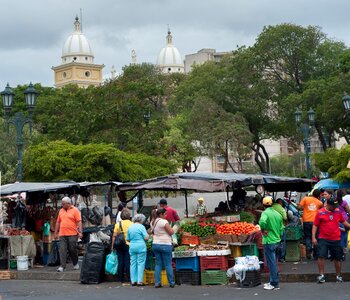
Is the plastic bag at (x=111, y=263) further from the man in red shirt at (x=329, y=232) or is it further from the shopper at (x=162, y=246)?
the man in red shirt at (x=329, y=232)

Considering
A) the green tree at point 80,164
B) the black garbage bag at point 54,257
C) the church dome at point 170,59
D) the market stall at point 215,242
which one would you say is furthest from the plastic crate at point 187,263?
the church dome at point 170,59

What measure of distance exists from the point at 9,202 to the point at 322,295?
1198 cm

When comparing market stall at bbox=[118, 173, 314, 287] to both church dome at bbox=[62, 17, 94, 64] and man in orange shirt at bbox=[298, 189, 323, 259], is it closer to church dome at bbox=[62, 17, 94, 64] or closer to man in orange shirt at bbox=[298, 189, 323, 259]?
man in orange shirt at bbox=[298, 189, 323, 259]

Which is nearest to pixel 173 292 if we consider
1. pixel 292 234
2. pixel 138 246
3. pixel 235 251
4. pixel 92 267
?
pixel 138 246

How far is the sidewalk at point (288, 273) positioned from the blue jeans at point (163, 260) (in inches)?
67.1

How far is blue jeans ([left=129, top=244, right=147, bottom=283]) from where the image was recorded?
15117 mm

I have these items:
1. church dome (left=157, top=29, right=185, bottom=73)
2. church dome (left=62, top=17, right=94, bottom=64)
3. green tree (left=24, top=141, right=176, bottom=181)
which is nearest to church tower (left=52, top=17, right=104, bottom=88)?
church dome (left=62, top=17, right=94, bottom=64)

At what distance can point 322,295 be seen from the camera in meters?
12.9

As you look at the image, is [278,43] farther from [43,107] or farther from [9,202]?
[9,202]

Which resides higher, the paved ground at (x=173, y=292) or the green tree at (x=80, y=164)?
the green tree at (x=80, y=164)

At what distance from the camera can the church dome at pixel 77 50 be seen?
141375 millimetres

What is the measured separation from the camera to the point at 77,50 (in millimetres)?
141875

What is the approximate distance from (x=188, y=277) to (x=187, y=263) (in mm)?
282

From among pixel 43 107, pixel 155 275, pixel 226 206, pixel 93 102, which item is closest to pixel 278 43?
pixel 93 102
